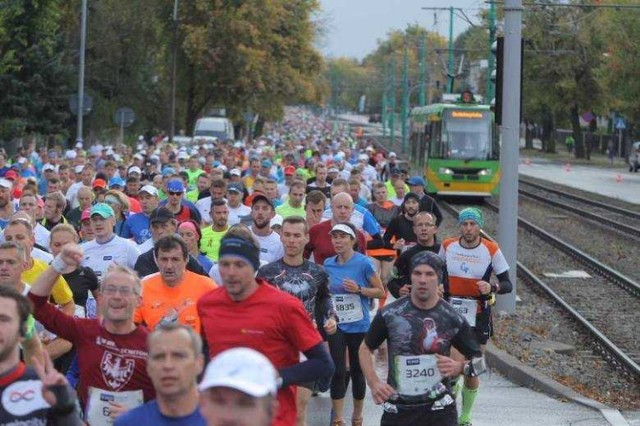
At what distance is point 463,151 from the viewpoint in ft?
137

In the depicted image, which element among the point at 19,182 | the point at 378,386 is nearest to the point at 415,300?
the point at 378,386

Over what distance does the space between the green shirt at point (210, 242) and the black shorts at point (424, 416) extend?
482 cm

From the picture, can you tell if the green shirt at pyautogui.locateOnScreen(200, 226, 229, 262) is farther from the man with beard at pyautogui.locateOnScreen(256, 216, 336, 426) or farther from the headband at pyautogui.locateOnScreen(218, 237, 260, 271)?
the headband at pyautogui.locateOnScreen(218, 237, 260, 271)

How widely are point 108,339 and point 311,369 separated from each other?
0.98 m

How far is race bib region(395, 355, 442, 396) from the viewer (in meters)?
7.90

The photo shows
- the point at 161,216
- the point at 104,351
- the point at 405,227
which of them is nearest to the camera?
the point at 104,351

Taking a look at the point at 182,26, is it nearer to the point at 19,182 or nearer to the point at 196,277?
the point at 19,182

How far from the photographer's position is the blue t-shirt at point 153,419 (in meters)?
5.24

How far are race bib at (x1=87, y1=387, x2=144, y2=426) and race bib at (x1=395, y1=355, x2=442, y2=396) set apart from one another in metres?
1.71

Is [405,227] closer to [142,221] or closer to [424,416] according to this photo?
[142,221]

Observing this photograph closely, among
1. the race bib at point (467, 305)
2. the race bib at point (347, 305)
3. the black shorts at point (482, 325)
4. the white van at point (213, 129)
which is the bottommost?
the black shorts at point (482, 325)

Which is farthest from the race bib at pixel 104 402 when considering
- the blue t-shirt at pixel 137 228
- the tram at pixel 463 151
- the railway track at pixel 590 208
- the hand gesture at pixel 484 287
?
the tram at pixel 463 151

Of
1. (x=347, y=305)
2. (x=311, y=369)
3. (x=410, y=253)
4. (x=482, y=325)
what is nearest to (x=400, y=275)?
(x=410, y=253)

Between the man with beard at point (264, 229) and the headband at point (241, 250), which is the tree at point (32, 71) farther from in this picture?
the headband at point (241, 250)
